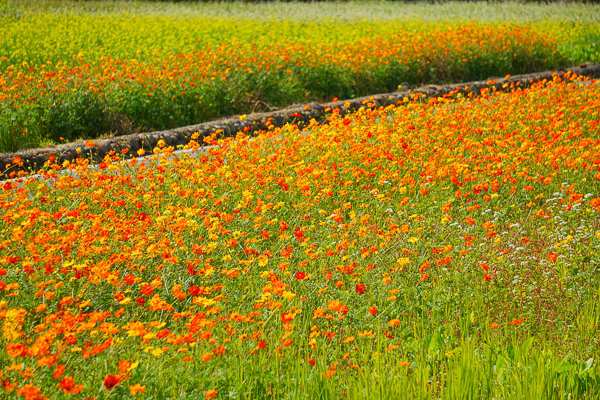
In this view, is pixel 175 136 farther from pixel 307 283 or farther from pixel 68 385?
pixel 68 385

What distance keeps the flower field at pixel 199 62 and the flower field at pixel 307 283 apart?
2813 mm

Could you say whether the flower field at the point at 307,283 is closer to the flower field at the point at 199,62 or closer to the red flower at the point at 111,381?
the red flower at the point at 111,381

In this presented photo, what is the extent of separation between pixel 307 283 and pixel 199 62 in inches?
263

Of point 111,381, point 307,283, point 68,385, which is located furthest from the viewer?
point 307,283

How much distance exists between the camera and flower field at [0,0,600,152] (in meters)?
7.58

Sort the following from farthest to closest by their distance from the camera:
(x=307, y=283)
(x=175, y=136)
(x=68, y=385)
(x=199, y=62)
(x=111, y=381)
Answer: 1. (x=199, y=62)
2. (x=175, y=136)
3. (x=307, y=283)
4. (x=111, y=381)
5. (x=68, y=385)

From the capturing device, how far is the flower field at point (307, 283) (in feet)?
7.89

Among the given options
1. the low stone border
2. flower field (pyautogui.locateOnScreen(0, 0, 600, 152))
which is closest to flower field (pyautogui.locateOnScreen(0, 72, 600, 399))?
the low stone border

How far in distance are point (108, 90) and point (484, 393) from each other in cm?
698

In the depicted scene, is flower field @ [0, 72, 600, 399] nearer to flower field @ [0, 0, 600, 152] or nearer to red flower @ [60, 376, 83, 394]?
red flower @ [60, 376, 83, 394]

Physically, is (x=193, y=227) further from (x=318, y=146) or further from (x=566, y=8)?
(x=566, y=8)

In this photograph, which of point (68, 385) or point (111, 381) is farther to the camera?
point (111, 381)

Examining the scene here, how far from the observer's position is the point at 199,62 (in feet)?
29.9

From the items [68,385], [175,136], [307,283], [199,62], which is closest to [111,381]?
[68,385]
